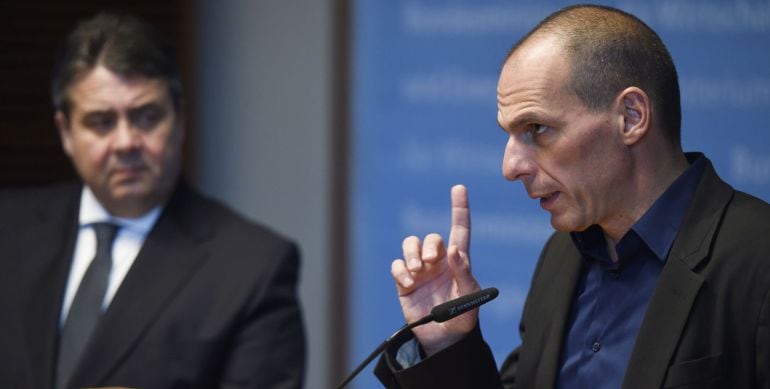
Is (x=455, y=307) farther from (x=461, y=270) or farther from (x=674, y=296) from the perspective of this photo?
(x=674, y=296)

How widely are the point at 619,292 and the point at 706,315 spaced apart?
220 millimetres

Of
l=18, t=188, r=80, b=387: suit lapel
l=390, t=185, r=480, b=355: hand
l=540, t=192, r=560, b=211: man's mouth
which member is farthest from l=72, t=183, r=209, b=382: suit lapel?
l=540, t=192, r=560, b=211: man's mouth

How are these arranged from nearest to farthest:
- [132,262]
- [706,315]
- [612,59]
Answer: [706,315] → [612,59] → [132,262]

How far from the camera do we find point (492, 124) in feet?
12.3

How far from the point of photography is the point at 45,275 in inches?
114

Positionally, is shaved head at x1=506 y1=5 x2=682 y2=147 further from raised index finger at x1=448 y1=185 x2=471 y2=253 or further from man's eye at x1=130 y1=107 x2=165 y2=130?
man's eye at x1=130 y1=107 x2=165 y2=130

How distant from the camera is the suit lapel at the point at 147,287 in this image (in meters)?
2.73

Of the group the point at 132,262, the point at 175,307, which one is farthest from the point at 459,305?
the point at 132,262

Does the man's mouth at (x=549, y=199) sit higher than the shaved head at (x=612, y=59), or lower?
lower

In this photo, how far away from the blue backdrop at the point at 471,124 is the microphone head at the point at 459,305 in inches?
56.6

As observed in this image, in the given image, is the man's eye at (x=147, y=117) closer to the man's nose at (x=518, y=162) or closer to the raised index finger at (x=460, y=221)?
the raised index finger at (x=460, y=221)

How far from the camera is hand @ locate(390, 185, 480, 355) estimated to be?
6.82 feet

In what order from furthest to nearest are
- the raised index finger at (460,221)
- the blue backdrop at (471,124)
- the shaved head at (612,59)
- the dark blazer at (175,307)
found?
the blue backdrop at (471,124) → the dark blazer at (175,307) → the raised index finger at (460,221) → the shaved head at (612,59)

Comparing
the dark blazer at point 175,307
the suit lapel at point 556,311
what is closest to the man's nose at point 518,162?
the suit lapel at point 556,311
